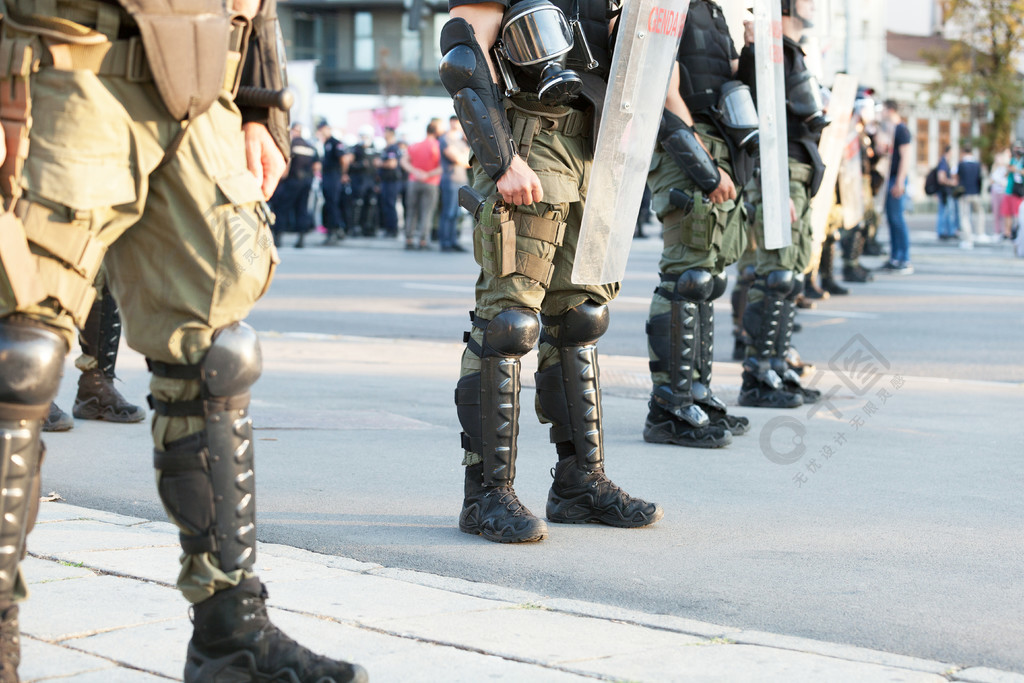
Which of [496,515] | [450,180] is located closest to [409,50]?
[450,180]

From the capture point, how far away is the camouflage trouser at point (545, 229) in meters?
4.16

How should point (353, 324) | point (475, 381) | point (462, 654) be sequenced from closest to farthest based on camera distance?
1. point (462, 654)
2. point (475, 381)
3. point (353, 324)

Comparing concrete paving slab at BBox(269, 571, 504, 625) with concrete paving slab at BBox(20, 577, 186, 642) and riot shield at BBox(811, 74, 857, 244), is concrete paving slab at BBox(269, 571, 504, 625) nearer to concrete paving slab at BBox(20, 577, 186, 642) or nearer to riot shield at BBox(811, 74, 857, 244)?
concrete paving slab at BBox(20, 577, 186, 642)

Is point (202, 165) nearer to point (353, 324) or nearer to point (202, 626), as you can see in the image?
point (202, 626)

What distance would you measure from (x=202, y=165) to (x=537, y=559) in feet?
5.61

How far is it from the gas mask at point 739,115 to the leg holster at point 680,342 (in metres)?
0.59

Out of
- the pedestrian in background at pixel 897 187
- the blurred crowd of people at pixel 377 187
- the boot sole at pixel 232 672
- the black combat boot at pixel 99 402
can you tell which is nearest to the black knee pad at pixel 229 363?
the boot sole at pixel 232 672

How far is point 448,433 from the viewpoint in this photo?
6082mm

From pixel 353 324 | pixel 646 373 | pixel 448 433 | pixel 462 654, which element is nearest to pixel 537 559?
pixel 462 654

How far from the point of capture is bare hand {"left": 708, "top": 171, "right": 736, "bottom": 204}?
5691 mm

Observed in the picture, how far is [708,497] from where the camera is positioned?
4.82m

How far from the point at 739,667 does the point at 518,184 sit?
1634 millimetres

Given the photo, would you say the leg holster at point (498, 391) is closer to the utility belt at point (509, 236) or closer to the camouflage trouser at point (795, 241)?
the utility belt at point (509, 236)

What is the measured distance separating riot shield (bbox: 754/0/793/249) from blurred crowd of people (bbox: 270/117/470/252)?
47.6ft
